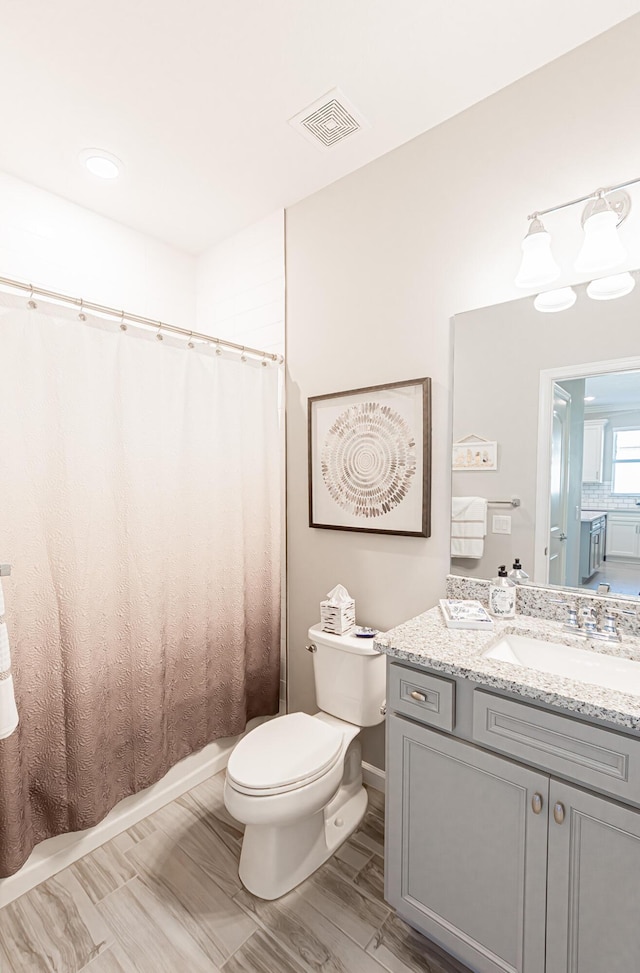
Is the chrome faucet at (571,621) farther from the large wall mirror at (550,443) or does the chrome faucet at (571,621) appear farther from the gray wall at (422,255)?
the gray wall at (422,255)

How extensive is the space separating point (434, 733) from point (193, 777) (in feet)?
4.43

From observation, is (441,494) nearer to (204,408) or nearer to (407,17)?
(204,408)

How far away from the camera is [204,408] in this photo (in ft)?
6.58

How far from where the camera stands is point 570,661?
1.31 m

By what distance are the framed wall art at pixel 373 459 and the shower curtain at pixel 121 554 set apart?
27 centimetres

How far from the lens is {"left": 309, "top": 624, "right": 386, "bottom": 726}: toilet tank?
1.80 metres

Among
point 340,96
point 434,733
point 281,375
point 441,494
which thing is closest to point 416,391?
point 441,494

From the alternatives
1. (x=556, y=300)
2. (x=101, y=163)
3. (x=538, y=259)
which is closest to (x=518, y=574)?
(x=556, y=300)

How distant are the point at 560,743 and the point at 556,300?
127 cm

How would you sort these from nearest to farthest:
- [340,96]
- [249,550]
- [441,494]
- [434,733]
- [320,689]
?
[434,733] < [340,96] < [441,494] < [320,689] < [249,550]

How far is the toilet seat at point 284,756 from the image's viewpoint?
4.75 feet

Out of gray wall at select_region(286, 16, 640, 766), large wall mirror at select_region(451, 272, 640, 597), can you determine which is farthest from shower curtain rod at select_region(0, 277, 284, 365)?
large wall mirror at select_region(451, 272, 640, 597)

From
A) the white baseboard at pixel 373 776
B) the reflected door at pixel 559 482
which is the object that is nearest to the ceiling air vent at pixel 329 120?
the reflected door at pixel 559 482

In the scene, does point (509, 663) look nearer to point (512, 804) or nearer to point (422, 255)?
point (512, 804)
